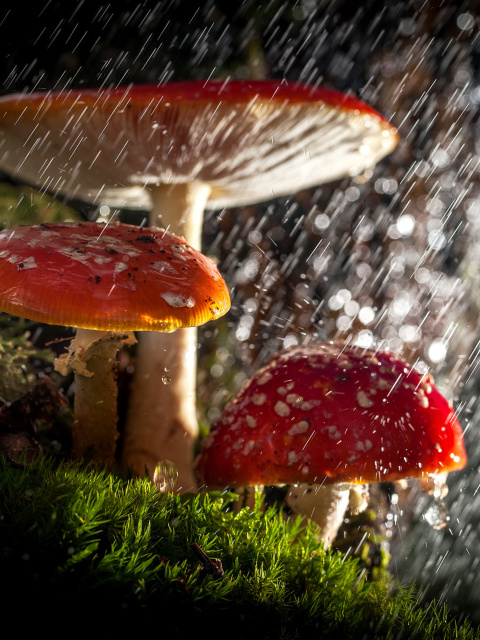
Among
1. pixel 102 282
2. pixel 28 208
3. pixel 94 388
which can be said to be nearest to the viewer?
pixel 102 282

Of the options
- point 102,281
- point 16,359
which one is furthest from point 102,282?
point 16,359

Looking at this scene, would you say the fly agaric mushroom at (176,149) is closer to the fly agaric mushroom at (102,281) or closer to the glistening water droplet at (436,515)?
the fly agaric mushroom at (102,281)

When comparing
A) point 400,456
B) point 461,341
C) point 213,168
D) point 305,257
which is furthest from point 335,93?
point 461,341

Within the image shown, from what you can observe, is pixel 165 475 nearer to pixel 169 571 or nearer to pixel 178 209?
pixel 169 571

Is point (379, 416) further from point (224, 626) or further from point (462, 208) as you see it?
point (462, 208)

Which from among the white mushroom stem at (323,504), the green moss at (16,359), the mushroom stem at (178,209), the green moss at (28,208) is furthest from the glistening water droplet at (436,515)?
the green moss at (28,208)

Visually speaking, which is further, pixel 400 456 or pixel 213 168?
pixel 213 168
